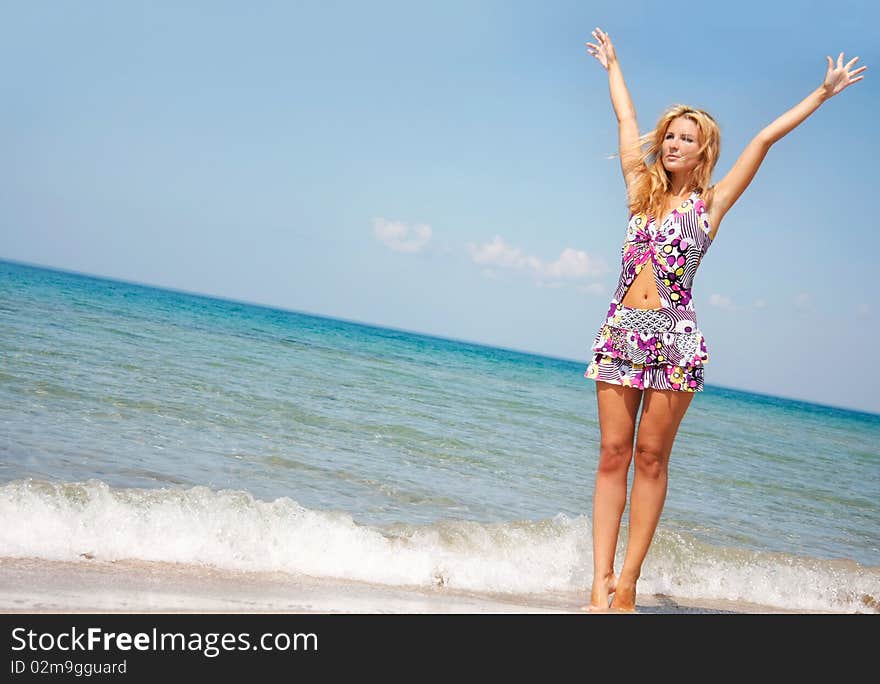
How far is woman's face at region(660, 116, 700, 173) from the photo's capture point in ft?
10.9

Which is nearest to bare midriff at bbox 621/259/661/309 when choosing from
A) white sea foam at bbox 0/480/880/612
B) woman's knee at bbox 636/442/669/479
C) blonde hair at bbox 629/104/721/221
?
blonde hair at bbox 629/104/721/221

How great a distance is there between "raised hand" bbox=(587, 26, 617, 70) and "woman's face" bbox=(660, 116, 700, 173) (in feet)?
1.73

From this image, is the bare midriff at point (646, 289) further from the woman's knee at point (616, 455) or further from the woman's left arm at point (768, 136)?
the woman's knee at point (616, 455)

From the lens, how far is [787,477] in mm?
11344

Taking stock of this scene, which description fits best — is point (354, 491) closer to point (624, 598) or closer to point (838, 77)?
point (624, 598)

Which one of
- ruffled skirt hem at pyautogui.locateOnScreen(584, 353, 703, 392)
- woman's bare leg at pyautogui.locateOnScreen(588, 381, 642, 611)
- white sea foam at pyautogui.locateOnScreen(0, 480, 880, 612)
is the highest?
ruffled skirt hem at pyautogui.locateOnScreen(584, 353, 703, 392)

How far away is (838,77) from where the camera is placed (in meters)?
3.24

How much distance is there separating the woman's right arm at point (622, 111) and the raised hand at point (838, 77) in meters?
0.78

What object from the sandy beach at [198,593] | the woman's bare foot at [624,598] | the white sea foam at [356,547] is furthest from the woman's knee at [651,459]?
the white sea foam at [356,547]

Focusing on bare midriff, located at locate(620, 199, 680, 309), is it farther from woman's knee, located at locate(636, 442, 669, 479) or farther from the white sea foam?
the white sea foam

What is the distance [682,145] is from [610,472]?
143 cm

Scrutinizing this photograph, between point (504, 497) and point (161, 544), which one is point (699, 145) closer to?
point (161, 544)

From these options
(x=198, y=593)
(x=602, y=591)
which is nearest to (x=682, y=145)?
(x=602, y=591)
